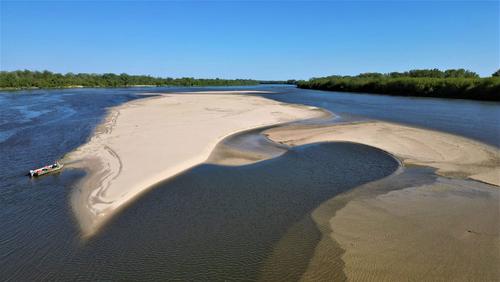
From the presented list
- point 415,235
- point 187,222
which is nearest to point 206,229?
point 187,222

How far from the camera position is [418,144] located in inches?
691

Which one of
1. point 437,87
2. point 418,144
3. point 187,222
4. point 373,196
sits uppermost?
point 437,87

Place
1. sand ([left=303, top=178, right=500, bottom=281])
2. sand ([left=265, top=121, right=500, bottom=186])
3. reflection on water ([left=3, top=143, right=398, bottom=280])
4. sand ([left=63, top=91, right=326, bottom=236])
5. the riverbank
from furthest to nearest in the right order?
the riverbank
sand ([left=265, top=121, right=500, bottom=186])
sand ([left=63, top=91, right=326, bottom=236])
reflection on water ([left=3, top=143, right=398, bottom=280])
sand ([left=303, top=178, right=500, bottom=281])

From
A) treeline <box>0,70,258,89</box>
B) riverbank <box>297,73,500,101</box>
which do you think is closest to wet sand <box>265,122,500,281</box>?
riverbank <box>297,73,500,101</box>

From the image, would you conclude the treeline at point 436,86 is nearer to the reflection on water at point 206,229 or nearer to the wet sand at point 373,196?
the wet sand at point 373,196

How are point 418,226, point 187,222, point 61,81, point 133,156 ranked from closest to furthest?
point 418,226 → point 187,222 → point 133,156 → point 61,81

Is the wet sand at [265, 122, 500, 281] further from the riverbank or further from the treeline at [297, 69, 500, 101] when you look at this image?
the treeline at [297, 69, 500, 101]

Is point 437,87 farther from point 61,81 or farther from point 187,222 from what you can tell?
point 61,81

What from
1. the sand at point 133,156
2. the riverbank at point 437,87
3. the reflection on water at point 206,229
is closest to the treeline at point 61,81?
the riverbank at point 437,87

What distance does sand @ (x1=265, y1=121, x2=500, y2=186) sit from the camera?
13.0 metres

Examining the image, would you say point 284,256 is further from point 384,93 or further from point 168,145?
point 384,93

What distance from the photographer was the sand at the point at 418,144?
13016 mm

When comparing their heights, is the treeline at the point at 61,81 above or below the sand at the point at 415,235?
below

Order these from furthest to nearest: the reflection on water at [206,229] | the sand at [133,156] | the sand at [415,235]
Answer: the sand at [133,156]
the reflection on water at [206,229]
the sand at [415,235]
